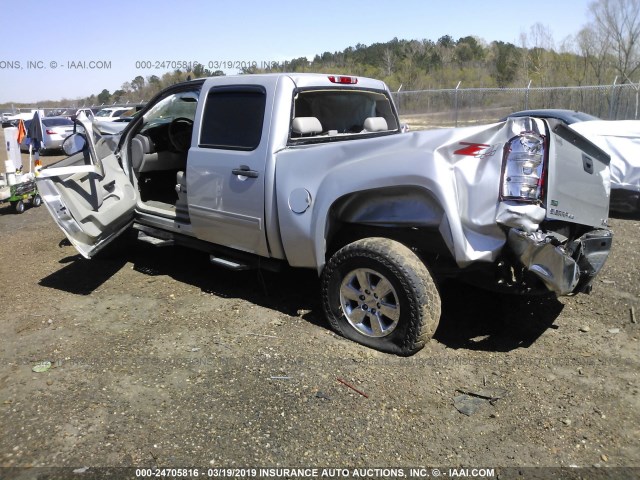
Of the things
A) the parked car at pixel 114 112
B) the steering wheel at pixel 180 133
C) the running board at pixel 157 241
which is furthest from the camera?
the parked car at pixel 114 112

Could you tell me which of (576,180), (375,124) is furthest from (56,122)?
(576,180)

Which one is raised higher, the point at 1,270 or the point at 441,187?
the point at 441,187

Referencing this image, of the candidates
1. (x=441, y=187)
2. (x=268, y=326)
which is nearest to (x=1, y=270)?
(x=268, y=326)

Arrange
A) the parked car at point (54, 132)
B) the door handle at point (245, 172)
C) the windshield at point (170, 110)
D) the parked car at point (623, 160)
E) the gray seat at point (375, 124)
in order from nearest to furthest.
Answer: the door handle at point (245, 172) < the gray seat at point (375, 124) < the windshield at point (170, 110) < the parked car at point (623, 160) < the parked car at point (54, 132)

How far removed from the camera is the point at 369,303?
395 centimetres

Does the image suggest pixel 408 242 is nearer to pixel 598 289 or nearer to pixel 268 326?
pixel 268 326

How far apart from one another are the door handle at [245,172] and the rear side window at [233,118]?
0.18 meters

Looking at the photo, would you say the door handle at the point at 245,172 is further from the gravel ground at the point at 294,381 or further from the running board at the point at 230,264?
the gravel ground at the point at 294,381

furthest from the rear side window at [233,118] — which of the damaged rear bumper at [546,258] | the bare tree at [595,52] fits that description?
the bare tree at [595,52]

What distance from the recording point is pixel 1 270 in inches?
241

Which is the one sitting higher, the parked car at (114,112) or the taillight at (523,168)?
the parked car at (114,112)

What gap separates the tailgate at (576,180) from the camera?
11.1 ft

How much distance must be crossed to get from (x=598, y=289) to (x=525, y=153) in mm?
2342

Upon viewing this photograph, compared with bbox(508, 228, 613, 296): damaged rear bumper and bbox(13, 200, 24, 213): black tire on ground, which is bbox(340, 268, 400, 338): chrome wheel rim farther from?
bbox(13, 200, 24, 213): black tire on ground
